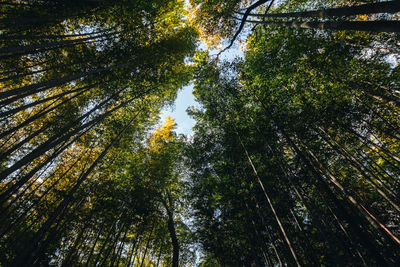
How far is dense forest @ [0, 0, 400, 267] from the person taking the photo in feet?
15.2

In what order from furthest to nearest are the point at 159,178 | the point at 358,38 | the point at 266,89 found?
the point at 159,178 → the point at 266,89 → the point at 358,38

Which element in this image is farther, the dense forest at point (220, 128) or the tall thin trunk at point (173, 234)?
the tall thin trunk at point (173, 234)

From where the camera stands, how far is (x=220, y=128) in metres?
6.12

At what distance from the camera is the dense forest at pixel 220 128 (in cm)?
463

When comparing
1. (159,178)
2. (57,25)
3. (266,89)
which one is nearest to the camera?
(57,25)

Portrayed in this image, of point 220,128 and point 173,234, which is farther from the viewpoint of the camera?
point 173,234

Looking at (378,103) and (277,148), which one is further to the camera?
(277,148)

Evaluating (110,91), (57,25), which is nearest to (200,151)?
(110,91)

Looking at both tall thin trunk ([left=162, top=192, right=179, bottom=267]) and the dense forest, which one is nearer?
the dense forest

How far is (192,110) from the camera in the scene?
767 centimetres

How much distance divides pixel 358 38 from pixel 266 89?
3.15 m

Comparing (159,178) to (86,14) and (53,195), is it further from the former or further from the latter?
(86,14)

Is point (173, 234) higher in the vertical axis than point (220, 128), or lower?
lower

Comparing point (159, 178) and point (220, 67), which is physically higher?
point (220, 67)
